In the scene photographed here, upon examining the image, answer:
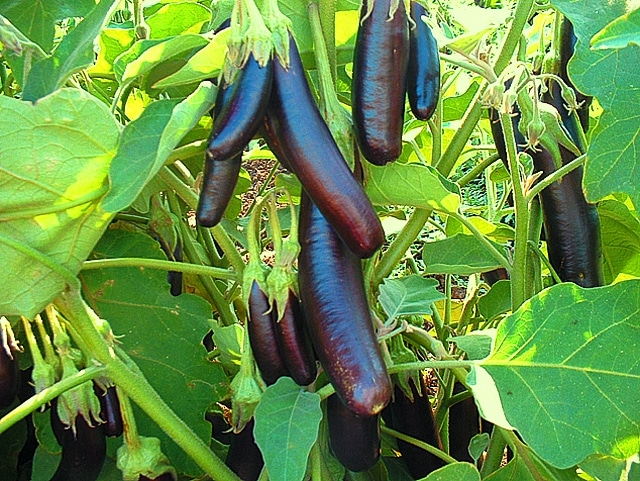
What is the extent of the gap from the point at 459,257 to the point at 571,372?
1.16 ft

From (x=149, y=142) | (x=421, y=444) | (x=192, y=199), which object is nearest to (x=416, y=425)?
(x=421, y=444)

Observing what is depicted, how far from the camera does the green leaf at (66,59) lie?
28.3 inches

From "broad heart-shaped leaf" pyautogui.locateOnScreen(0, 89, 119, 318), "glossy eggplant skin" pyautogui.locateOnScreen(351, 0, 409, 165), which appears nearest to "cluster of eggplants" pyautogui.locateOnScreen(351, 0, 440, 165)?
"glossy eggplant skin" pyautogui.locateOnScreen(351, 0, 409, 165)

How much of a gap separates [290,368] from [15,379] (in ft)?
0.95

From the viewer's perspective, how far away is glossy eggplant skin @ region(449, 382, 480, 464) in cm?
114

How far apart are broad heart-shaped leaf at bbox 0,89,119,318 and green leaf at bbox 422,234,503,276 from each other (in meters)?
0.48

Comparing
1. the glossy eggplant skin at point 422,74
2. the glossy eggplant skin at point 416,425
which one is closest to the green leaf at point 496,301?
the glossy eggplant skin at point 416,425

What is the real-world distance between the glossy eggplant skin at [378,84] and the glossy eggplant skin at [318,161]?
41 millimetres

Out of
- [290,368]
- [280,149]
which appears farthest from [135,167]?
[290,368]

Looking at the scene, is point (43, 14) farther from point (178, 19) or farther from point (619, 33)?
point (619, 33)

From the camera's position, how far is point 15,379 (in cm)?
78

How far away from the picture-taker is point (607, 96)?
0.76m

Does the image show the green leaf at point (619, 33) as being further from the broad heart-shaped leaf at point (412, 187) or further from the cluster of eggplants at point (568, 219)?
the cluster of eggplants at point (568, 219)

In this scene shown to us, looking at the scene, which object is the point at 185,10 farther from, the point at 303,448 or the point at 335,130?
the point at 303,448
